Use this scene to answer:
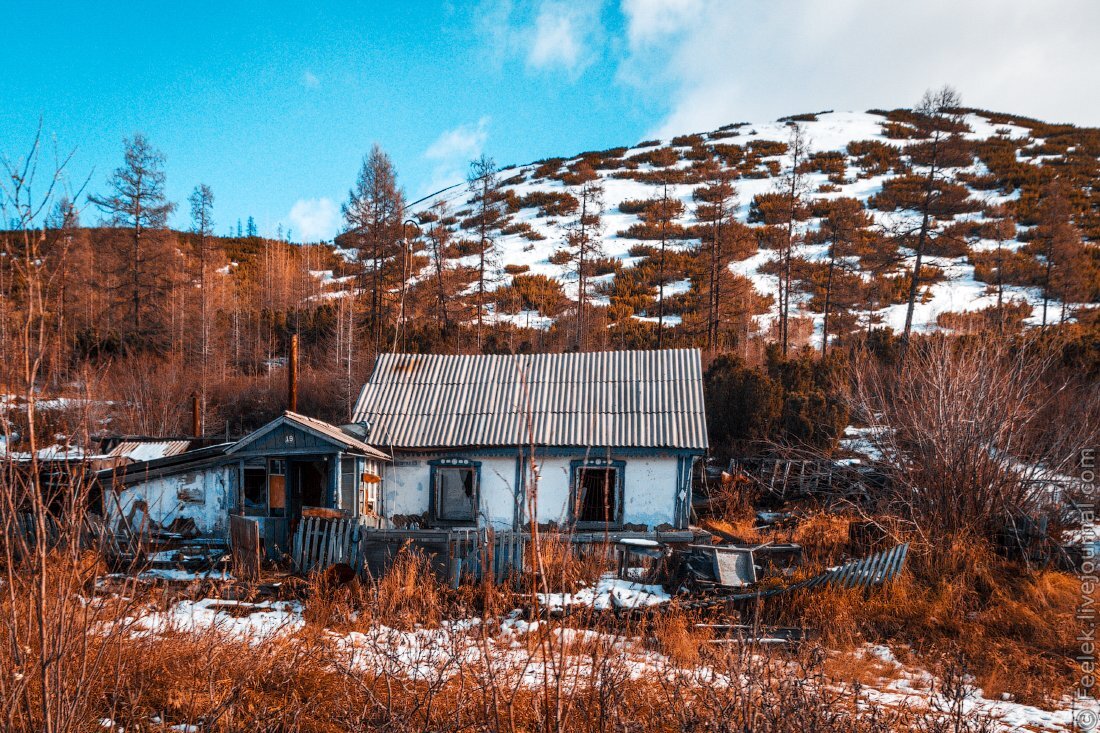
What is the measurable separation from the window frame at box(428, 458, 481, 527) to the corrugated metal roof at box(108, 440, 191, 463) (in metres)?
8.93

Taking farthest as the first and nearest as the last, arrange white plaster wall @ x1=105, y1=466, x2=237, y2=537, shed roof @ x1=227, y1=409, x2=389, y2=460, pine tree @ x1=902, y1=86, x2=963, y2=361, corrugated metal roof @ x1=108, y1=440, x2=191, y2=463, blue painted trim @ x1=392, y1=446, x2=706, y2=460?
pine tree @ x1=902, y1=86, x2=963, y2=361 → corrugated metal roof @ x1=108, y1=440, x2=191, y2=463 → white plaster wall @ x1=105, y1=466, x2=237, y2=537 → blue painted trim @ x1=392, y1=446, x2=706, y2=460 → shed roof @ x1=227, y1=409, x2=389, y2=460

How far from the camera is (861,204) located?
46719mm

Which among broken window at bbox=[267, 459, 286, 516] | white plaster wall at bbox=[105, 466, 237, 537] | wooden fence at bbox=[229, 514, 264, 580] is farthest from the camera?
white plaster wall at bbox=[105, 466, 237, 537]

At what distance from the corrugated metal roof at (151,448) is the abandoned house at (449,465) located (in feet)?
12.4

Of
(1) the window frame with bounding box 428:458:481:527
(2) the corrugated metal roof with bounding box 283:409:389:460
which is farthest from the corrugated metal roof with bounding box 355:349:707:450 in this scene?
(2) the corrugated metal roof with bounding box 283:409:389:460

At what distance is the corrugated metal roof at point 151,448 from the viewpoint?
18356 mm

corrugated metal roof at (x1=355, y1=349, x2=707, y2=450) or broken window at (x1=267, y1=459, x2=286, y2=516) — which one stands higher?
corrugated metal roof at (x1=355, y1=349, x2=707, y2=450)

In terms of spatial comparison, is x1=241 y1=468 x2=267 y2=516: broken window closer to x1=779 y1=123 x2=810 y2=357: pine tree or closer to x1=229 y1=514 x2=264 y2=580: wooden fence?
x1=229 y1=514 x2=264 y2=580: wooden fence

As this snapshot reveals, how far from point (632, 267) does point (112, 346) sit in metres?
29.9

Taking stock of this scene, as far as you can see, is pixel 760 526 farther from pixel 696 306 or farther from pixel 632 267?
pixel 632 267

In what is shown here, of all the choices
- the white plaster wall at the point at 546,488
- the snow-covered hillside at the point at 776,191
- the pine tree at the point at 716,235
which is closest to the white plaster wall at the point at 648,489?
the white plaster wall at the point at 546,488

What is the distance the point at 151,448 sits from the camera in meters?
19.1

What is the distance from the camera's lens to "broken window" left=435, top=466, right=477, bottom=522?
14742mm

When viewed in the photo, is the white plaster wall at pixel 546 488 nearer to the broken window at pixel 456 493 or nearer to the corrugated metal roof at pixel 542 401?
the broken window at pixel 456 493
